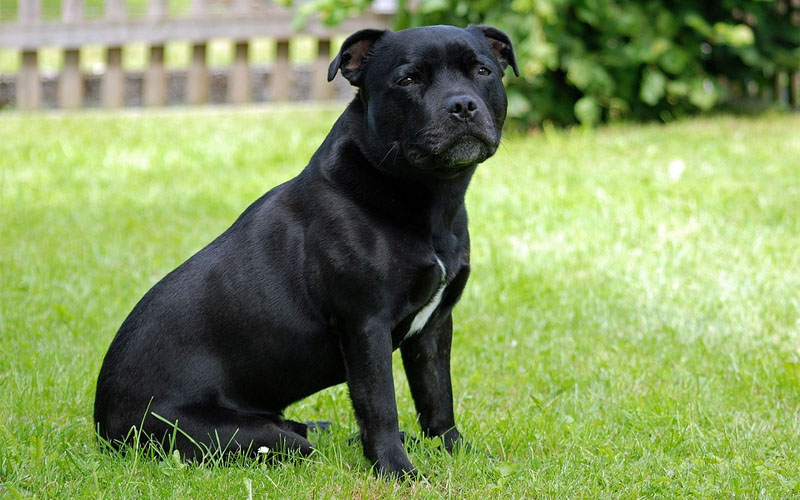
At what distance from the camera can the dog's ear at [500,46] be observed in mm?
3572

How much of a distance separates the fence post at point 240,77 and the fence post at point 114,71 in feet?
3.75

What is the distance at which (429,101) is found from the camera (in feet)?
10.3

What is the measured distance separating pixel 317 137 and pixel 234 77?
1885 mm

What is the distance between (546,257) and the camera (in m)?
6.01

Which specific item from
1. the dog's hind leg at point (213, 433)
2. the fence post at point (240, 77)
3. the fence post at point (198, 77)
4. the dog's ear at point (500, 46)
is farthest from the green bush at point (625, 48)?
the dog's hind leg at point (213, 433)

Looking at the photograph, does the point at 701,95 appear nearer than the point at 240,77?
Yes

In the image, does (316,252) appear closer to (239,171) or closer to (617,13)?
(239,171)

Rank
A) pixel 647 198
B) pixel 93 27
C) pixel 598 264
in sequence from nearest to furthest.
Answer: pixel 598 264 → pixel 647 198 → pixel 93 27

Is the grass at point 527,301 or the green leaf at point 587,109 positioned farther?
the green leaf at point 587,109

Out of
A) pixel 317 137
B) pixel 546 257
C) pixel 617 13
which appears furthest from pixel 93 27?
pixel 546 257

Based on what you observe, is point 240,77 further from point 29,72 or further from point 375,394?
point 375,394

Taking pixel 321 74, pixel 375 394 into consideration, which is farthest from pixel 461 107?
pixel 321 74

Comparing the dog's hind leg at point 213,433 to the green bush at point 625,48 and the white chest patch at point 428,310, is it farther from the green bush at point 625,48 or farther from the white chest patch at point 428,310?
the green bush at point 625,48

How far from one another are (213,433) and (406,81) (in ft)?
4.32
